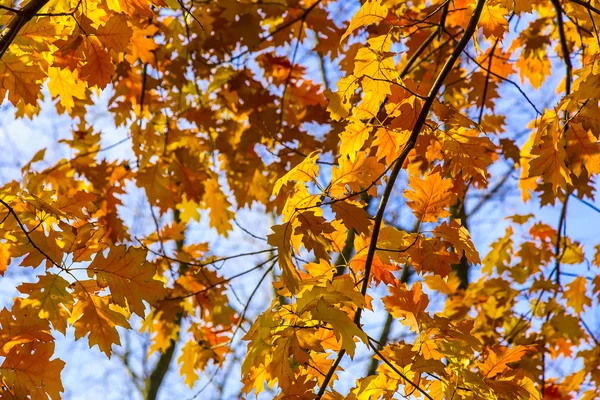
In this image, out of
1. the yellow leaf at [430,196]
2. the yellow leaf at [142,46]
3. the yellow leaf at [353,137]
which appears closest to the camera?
the yellow leaf at [353,137]

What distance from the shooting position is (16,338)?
195 cm

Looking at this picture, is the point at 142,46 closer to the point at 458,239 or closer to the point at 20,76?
the point at 20,76

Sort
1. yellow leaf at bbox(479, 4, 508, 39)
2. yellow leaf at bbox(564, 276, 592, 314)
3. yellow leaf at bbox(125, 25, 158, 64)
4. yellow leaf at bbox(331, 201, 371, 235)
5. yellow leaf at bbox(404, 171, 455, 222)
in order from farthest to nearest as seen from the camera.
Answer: yellow leaf at bbox(564, 276, 592, 314)
yellow leaf at bbox(125, 25, 158, 64)
yellow leaf at bbox(479, 4, 508, 39)
yellow leaf at bbox(404, 171, 455, 222)
yellow leaf at bbox(331, 201, 371, 235)

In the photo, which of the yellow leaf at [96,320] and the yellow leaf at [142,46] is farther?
the yellow leaf at [142,46]

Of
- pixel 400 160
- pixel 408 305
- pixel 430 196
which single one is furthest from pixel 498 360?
pixel 400 160

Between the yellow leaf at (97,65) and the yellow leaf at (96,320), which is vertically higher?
the yellow leaf at (97,65)

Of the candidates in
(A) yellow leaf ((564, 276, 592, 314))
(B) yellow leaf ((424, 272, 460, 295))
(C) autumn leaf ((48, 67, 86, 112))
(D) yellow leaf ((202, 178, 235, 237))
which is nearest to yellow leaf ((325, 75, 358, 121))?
(B) yellow leaf ((424, 272, 460, 295))

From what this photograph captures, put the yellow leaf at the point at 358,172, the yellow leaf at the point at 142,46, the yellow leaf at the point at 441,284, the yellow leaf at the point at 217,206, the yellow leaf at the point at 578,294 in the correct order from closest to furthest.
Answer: the yellow leaf at the point at 358,172
the yellow leaf at the point at 441,284
the yellow leaf at the point at 142,46
the yellow leaf at the point at 578,294
the yellow leaf at the point at 217,206

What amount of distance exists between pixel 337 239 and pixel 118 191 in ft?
7.10

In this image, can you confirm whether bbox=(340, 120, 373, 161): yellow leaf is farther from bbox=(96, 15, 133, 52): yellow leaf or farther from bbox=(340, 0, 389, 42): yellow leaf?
bbox=(96, 15, 133, 52): yellow leaf

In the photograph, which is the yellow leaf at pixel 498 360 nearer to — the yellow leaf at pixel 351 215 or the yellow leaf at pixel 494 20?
the yellow leaf at pixel 351 215

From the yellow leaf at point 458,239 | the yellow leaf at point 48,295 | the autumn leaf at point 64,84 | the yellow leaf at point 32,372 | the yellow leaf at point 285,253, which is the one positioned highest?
the autumn leaf at point 64,84

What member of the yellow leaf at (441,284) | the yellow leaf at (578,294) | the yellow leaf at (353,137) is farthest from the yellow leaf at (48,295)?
the yellow leaf at (578,294)

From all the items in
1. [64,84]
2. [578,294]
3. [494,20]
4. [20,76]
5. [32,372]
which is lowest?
[32,372]
